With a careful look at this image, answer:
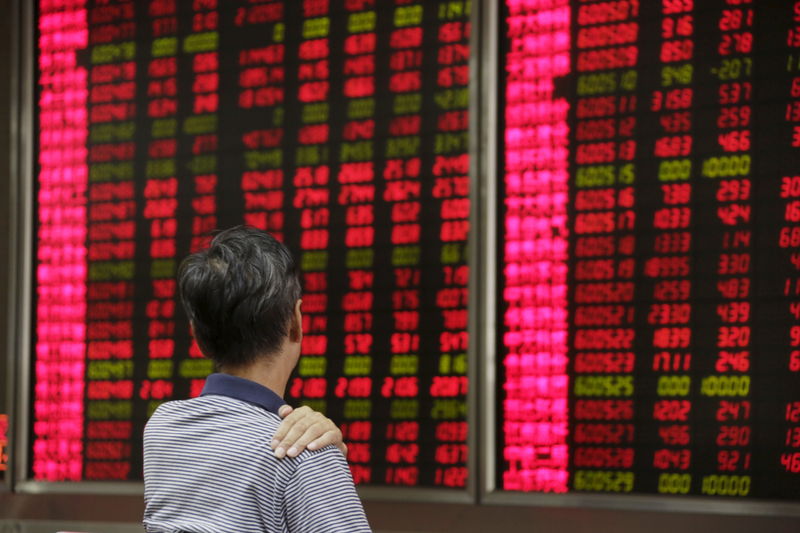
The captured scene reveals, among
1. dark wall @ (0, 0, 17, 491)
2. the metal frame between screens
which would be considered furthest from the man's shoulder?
dark wall @ (0, 0, 17, 491)

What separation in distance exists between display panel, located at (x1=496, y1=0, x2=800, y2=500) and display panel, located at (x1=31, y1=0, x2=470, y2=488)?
7.1 inches

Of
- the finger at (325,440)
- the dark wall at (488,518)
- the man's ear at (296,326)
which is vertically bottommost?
the dark wall at (488,518)

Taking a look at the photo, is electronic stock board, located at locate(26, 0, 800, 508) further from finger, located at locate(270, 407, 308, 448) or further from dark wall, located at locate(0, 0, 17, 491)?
finger, located at locate(270, 407, 308, 448)

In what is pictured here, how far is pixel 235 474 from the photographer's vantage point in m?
1.16

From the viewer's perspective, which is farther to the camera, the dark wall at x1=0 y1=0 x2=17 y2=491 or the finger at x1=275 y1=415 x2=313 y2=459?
the dark wall at x1=0 y1=0 x2=17 y2=491

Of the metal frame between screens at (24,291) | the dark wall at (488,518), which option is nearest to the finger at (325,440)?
the dark wall at (488,518)

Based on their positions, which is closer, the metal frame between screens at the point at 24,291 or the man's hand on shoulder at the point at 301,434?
the man's hand on shoulder at the point at 301,434

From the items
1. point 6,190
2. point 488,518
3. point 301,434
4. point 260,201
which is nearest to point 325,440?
Result: point 301,434

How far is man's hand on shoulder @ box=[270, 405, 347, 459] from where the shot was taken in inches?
44.5

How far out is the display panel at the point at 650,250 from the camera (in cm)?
231

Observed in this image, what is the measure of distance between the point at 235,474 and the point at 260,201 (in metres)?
1.74

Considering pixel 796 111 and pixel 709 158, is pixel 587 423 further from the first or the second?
pixel 796 111

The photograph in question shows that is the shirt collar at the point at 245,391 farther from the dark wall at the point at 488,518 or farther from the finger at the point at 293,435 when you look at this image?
the dark wall at the point at 488,518

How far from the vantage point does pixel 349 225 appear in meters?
2.73
